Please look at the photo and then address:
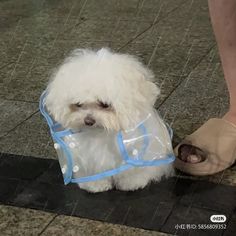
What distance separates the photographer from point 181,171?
111 inches

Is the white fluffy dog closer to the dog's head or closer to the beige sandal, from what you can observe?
the dog's head

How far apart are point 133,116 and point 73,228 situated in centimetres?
55

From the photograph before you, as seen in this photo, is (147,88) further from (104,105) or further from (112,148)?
(112,148)

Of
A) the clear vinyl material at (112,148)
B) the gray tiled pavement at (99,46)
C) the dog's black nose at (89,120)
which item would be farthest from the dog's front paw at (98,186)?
the dog's black nose at (89,120)

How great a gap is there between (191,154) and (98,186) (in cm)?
52

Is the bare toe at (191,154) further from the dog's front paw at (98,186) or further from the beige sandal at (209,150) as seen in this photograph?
the dog's front paw at (98,186)

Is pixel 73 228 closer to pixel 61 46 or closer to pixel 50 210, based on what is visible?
pixel 50 210

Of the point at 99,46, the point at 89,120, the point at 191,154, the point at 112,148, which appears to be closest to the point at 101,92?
the point at 89,120

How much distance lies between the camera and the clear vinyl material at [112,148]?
251 centimetres

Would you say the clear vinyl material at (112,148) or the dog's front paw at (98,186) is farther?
the dog's front paw at (98,186)

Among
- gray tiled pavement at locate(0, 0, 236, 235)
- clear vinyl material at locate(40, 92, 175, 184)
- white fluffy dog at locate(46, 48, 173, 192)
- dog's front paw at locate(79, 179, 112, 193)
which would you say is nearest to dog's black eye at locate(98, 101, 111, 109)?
white fluffy dog at locate(46, 48, 173, 192)

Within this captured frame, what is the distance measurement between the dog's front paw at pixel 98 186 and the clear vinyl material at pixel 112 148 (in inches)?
2.9

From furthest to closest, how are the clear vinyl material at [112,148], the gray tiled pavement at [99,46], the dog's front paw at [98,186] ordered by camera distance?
the gray tiled pavement at [99,46], the dog's front paw at [98,186], the clear vinyl material at [112,148]

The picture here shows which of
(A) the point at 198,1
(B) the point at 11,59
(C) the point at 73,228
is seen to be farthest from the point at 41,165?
(A) the point at 198,1
